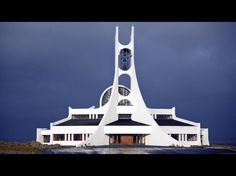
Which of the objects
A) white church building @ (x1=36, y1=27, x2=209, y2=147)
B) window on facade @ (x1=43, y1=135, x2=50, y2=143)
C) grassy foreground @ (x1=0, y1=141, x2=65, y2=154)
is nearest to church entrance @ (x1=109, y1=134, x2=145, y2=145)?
white church building @ (x1=36, y1=27, x2=209, y2=147)

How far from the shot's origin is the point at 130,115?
3155 centimetres

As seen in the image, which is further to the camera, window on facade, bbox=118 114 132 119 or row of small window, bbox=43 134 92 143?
window on facade, bbox=118 114 132 119

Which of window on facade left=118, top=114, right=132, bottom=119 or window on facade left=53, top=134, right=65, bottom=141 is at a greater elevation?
window on facade left=118, top=114, right=132, bottom=119

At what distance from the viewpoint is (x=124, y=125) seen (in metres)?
28.7

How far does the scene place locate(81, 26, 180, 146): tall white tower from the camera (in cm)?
2794

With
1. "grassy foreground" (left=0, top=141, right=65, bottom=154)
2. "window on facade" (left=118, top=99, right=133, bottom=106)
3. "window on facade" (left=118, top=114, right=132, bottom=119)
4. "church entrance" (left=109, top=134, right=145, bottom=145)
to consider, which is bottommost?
"grassy foreground" (left=0, top=141, right=65, bottom=154)

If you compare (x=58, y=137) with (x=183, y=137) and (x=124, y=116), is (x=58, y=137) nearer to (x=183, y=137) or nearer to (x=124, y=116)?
(x=124, y=116)

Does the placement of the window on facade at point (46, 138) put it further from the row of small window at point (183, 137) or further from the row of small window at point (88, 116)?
the row of small window at point (183, 137)

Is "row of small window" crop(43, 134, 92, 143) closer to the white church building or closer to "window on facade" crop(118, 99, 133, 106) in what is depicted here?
the white church building
